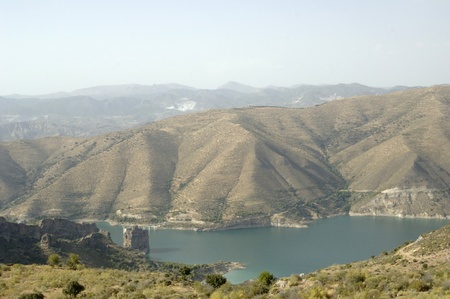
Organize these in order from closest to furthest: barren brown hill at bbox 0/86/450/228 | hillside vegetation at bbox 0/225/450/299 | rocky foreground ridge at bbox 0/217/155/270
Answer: hillside vegetation at bbox 0/225/450/299 → rocky foreground ridge at bbox 0/217/155/270 → barren brown hill at bbox 0/86/450/228

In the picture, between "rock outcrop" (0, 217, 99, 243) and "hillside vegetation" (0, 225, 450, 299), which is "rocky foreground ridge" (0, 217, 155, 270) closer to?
"rock outcrop" (0, 217, 99, 243)

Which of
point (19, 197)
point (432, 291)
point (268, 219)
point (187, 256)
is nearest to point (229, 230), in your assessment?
point (268, 219)

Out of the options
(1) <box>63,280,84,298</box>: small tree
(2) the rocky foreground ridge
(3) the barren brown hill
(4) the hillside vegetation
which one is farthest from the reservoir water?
(1) <box>63,280,84,298</box>: small tree

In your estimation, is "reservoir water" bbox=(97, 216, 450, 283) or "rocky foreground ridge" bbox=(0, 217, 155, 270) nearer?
"rocky foreground ridge" bbox=(0, 217, 155, 270)

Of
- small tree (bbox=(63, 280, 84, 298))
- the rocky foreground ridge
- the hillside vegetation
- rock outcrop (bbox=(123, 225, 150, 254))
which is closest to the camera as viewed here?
the hillside vegetation

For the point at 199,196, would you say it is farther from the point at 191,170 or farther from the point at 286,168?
the point at 286,168

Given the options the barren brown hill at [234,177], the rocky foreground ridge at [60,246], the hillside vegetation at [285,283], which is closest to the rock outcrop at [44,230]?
the rocky foreground ridge at [60,246]
